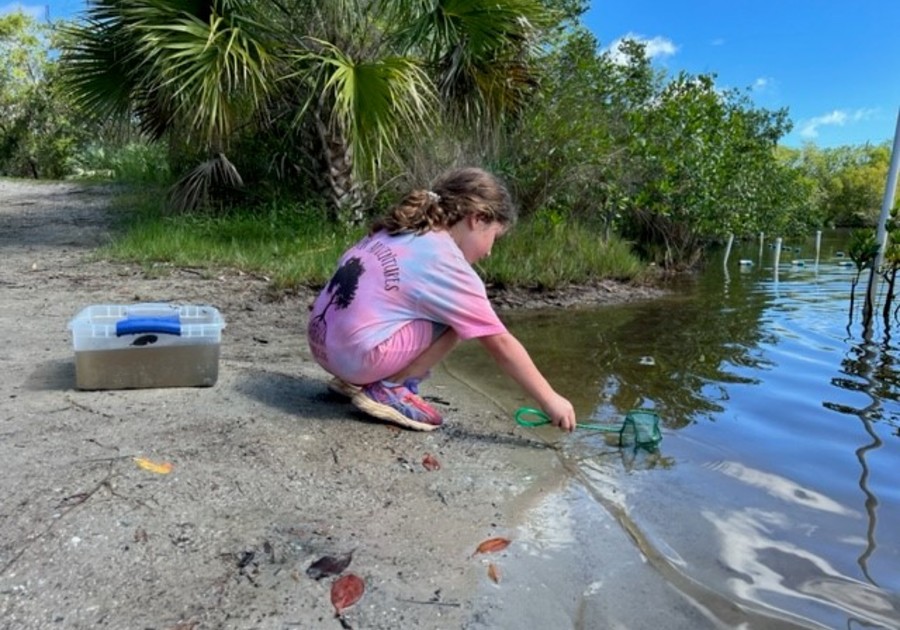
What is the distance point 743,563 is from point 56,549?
1847 millimetres

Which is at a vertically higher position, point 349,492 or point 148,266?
point 148,266

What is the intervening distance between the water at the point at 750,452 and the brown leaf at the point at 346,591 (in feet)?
2.78

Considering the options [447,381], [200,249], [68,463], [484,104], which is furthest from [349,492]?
[484,104]

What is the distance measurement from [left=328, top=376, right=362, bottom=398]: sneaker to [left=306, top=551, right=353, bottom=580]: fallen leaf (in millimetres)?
1115

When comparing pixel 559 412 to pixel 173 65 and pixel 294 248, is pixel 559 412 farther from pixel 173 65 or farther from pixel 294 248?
pixel 173 65

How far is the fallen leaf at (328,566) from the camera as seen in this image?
170cm

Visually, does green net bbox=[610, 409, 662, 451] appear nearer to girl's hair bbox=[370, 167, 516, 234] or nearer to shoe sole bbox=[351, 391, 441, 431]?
Result: shoe sole bbox=[351, 391, 441, 431]

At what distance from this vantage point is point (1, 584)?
5.11ft

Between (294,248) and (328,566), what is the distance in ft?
19.0

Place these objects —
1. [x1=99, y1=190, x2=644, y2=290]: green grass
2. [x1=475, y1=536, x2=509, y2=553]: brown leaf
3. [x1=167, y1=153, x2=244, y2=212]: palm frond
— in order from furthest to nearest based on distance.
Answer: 1. [x1=167, y1=153, x2=244, y2=212]: palm frond
2. [x1=99, y1=190, x2=644, y2=290]: green grass
3. [x1=475, y1=536, x2=509, y2=553]: brown leaf

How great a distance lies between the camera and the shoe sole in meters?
2.77

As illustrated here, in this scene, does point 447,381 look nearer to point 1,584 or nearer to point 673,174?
point 1,584

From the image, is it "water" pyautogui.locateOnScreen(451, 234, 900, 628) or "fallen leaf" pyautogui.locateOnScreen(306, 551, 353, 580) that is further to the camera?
"water" pyautogui.locateOnScreen(451, 234, 900, 628)

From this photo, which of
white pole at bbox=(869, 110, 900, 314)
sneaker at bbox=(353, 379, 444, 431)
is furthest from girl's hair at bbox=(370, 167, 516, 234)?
white pole at bbox=(869, 110, 900, 314)
